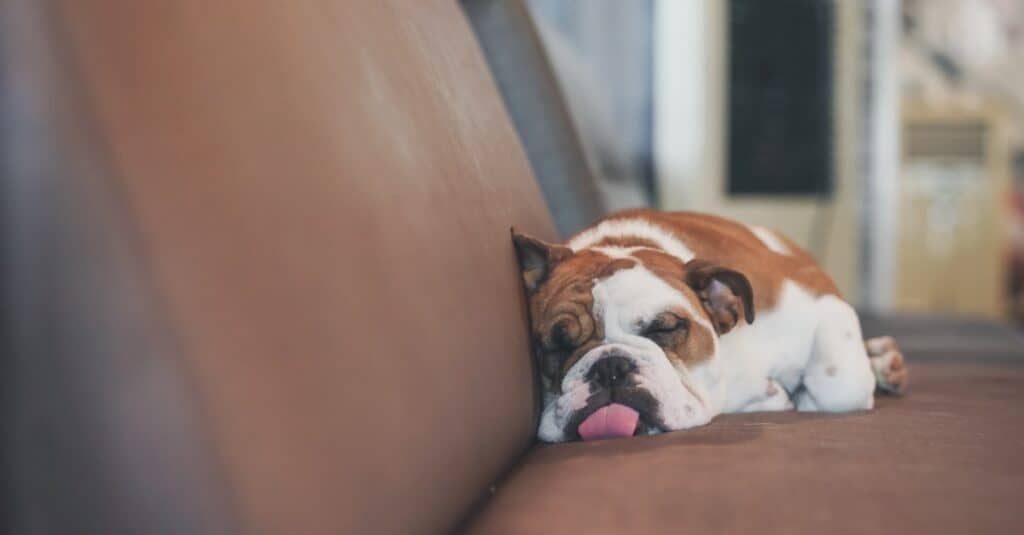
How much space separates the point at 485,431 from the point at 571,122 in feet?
3.97

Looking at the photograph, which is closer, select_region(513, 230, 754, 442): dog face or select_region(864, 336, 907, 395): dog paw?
select_region(513, 230, 754, 442): dog face

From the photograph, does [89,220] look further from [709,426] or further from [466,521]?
[709,426]

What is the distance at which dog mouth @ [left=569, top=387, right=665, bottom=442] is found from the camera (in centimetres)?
112

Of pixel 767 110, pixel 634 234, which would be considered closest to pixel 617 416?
pixel 634 234

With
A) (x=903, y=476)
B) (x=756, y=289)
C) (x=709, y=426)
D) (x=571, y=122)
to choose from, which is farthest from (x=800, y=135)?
(x=903, y=476)

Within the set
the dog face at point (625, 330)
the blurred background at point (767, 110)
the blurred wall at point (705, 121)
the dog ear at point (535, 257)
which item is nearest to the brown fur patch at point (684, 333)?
the dog face at point (625, 330)

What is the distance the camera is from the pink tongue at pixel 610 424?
3.67 ft

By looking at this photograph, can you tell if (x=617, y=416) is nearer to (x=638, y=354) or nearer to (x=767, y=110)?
(x=638, y=354)

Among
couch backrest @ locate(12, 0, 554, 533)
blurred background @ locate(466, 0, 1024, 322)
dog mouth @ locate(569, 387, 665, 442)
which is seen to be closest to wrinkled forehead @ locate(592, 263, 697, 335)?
dog mouth @ locate(569, 387, 665, 442)

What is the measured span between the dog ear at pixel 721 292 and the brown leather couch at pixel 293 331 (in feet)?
0.84

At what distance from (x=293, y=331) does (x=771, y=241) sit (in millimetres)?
1199

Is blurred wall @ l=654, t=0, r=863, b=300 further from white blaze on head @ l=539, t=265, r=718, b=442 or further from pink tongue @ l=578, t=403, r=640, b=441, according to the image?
pink tongue @ l=578, t=403, r=640, b=441

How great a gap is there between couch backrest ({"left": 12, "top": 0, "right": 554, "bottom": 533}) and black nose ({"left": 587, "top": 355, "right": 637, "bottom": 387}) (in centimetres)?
20

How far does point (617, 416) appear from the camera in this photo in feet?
3.70
